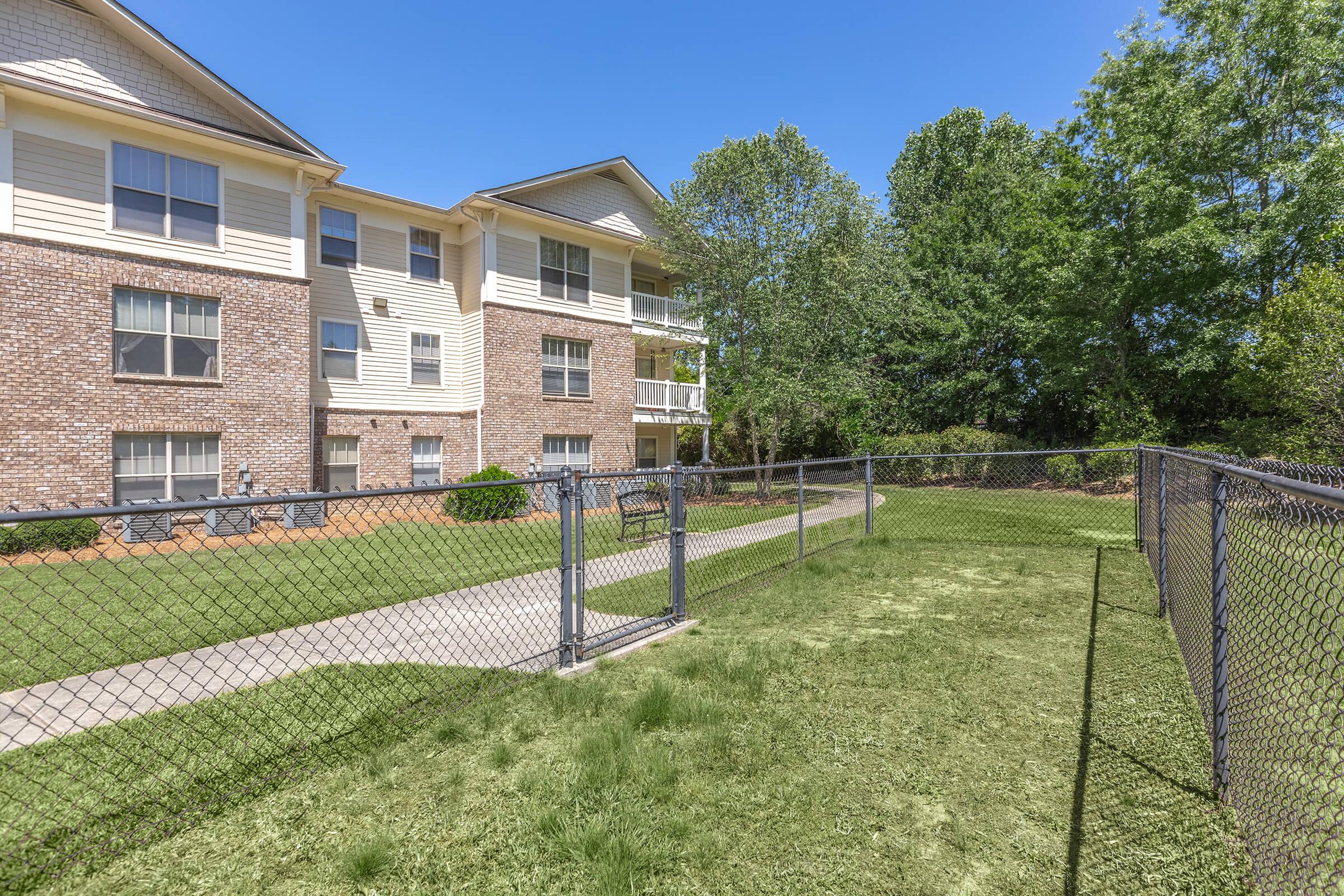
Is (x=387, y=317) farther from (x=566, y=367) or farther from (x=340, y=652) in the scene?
(x=340, y=652)

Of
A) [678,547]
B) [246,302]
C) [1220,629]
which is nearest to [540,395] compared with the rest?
[246,302]

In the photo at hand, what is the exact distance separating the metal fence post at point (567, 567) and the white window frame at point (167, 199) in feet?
41.5

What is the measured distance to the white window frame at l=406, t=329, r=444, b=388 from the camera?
16156 mm

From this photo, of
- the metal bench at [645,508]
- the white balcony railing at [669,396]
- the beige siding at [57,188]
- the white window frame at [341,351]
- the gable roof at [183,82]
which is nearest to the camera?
the metal bench at [645,508]

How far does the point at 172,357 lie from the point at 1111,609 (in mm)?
16146

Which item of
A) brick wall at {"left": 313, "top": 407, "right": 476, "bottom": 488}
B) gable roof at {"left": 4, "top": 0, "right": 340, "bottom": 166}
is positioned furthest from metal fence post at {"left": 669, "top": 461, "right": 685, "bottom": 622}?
gable roof at {"left": 4, "top": 0, "right": 340, "bottom": 166}

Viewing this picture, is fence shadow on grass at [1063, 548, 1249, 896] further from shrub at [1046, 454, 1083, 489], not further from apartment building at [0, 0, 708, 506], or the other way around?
apartment building at [0, 0, 708, 506]

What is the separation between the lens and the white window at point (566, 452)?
17469 millimetres

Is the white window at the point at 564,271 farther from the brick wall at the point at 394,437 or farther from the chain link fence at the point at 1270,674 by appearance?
the chain link fence at the point at 1270,674

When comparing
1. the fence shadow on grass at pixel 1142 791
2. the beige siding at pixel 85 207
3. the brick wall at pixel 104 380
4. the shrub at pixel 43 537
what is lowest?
the fence shadow on grass at pixel 1142 791

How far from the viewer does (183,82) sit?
12.8 m

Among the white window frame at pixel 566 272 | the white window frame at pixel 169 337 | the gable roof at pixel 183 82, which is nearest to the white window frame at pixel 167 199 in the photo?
the gable roof at pixel 183 82

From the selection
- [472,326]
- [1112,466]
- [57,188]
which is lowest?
[1112,466]

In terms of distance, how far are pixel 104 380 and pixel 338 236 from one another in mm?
6121
